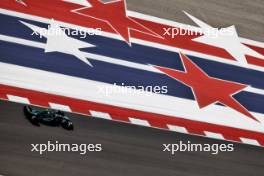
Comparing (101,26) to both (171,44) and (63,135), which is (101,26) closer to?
(171,44)

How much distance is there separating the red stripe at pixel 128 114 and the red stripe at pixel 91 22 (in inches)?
27.0

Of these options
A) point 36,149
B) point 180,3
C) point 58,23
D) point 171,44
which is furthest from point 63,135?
point 180,3

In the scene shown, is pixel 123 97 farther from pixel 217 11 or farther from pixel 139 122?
pixel 217 11

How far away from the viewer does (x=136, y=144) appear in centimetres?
369

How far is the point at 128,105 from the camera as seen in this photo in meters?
3.73

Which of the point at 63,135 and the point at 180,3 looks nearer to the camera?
the point at 63,135

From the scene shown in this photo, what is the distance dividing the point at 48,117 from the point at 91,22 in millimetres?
972

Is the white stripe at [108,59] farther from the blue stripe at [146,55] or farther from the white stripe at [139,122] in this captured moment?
the white stripe at [139,122]

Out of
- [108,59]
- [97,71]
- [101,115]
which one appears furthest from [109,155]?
[108,59]

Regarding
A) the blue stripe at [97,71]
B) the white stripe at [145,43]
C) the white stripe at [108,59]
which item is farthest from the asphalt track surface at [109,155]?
the white stripe at [145,43]

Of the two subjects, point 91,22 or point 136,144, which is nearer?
point 136,144

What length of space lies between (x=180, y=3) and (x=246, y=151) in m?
1.54

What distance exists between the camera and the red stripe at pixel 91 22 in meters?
3.72

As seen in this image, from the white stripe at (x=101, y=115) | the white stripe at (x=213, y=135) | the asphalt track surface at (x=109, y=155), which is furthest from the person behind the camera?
the white stripe at (x=213, y=135)
